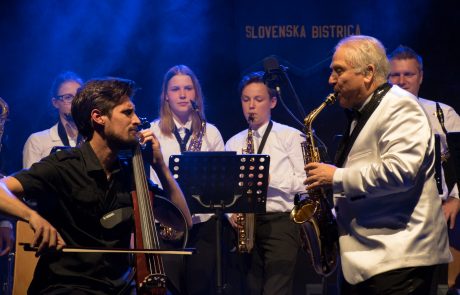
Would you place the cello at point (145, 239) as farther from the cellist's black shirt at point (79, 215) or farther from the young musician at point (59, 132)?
the young musician at point (59, 132)

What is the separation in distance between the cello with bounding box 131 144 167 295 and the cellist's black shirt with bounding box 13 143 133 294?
0.20 meters

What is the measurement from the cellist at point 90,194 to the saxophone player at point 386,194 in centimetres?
108

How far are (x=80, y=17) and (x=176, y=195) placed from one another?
4.50 meters

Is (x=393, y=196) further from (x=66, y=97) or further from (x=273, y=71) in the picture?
(x=66, y=97)

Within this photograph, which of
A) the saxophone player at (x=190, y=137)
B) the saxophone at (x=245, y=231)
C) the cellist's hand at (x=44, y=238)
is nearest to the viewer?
the cellist's hand at (x=44, y=238)

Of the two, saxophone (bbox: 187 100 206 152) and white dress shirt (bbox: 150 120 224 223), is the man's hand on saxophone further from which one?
saxophone (bbox: 187 100 206 152)

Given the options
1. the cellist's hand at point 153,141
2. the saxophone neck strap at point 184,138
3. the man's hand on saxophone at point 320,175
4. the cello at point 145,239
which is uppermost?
the saxophone neck strap at point 184,138

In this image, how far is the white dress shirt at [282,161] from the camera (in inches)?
276

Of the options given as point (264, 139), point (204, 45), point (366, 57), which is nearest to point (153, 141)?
point (366, 57)

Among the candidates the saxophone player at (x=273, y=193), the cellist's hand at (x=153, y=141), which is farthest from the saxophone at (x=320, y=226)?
the saxophone player at (x=273, y=193)

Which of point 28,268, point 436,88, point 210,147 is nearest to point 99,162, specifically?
point 28,268

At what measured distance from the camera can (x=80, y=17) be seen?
326 inches

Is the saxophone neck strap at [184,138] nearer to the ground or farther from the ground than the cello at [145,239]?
farther from the ground

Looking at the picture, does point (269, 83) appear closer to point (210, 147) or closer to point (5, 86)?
point (210, 147)
